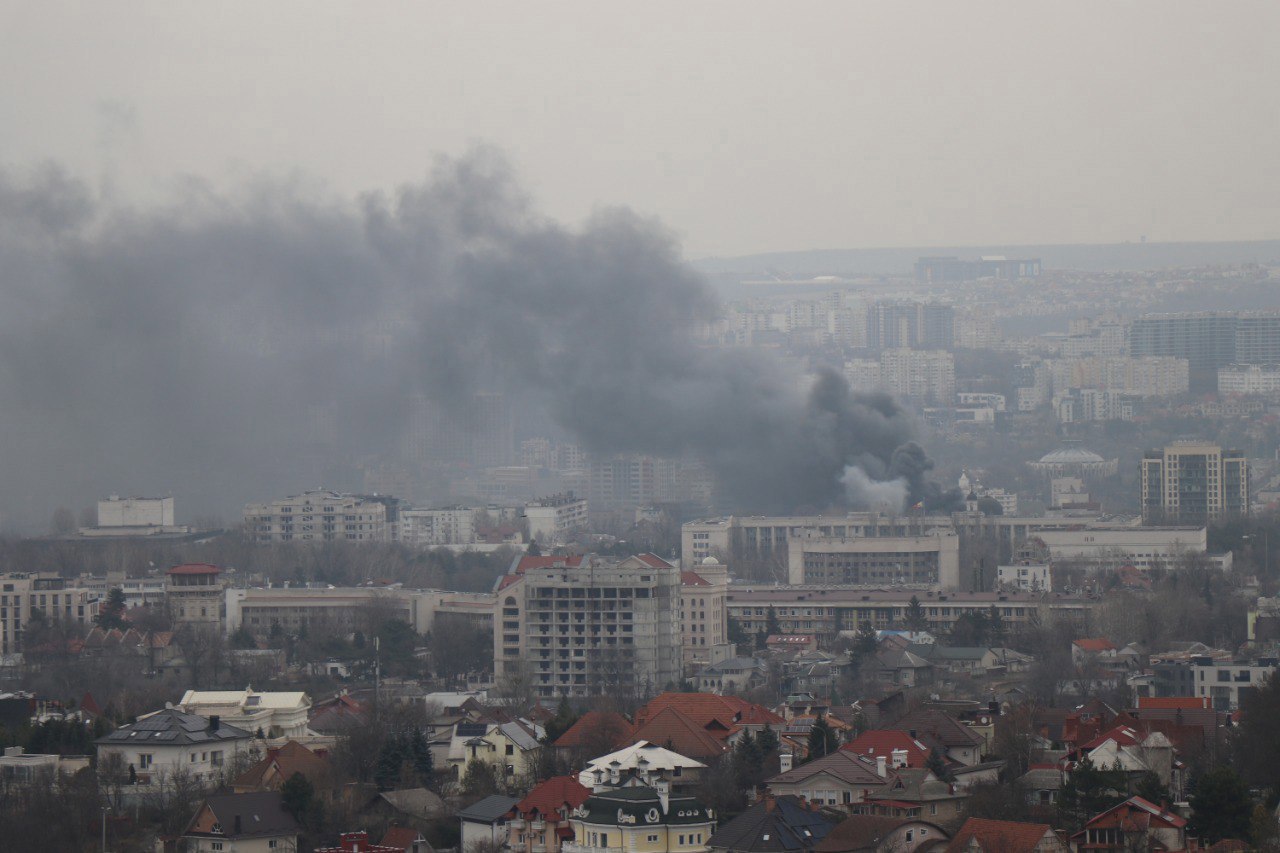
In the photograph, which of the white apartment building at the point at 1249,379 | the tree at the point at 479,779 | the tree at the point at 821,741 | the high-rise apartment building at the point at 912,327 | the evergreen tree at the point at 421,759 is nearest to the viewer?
the tree at the point at 479,779

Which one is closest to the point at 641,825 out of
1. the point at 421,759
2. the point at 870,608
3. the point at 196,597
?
the point at 421,759

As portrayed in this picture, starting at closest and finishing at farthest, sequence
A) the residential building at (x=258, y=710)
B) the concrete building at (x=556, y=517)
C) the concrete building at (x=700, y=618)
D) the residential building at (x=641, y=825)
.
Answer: the residential building at (x=641, y=825)
the residential building at (x=258, y=710)
the concrete building at (x=700, y=618)
the concrete building at (x=556, y=517)

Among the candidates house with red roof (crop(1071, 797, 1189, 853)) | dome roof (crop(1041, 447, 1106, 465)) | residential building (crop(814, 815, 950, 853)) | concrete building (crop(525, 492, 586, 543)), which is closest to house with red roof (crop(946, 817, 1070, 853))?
house with red roof (crop(1071, 797, 1189, 853))

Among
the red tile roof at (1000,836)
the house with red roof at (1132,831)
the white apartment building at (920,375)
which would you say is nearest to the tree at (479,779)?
the red tile roof at (1000,836)

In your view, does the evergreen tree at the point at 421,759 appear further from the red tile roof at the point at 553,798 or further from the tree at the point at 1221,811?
the tree at the point at 1221,811

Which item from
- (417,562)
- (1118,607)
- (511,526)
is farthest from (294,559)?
(1118,607)

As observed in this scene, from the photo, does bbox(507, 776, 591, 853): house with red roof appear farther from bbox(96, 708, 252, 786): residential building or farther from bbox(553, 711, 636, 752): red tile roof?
bbox(96, 708, 252, 786): residential building
